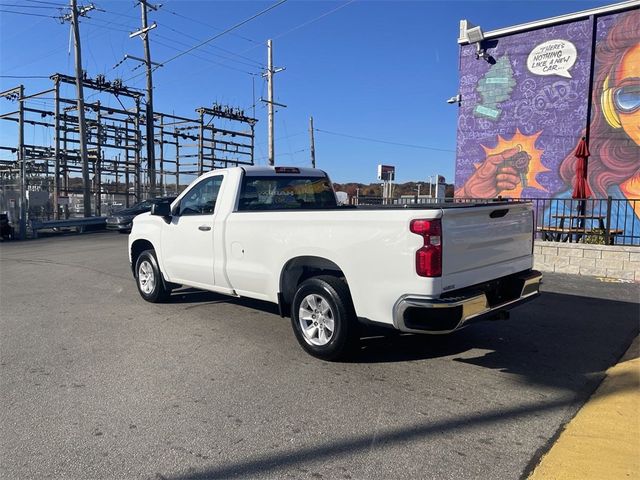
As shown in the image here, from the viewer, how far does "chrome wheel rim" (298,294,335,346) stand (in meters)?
4.75

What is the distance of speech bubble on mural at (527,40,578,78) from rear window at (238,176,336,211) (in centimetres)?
1014

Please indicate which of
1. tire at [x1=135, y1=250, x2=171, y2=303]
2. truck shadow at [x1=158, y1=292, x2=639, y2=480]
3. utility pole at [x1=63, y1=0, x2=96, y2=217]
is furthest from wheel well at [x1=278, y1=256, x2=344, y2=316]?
utility pole at [x1=63, y1=0, x2=96, y2=217]

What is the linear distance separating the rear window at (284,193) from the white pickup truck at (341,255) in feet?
0.05

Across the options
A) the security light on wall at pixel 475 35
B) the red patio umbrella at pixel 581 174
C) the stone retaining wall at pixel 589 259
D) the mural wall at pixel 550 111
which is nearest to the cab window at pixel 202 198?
the stone retaining wall at pixel 589 259

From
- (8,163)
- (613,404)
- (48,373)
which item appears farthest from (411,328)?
(8,163)

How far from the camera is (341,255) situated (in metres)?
4.54

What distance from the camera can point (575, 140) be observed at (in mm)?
13539

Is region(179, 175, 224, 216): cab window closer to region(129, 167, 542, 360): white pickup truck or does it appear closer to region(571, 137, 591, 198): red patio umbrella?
region(129, 167, 542, 360): white pickup truck

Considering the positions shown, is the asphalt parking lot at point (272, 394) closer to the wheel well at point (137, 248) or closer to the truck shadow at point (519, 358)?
the truck shadow at point (519, 358)

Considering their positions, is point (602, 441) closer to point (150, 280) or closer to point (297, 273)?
point (297, 273)

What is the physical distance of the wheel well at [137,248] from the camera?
768cm

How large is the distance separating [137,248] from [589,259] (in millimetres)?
8535

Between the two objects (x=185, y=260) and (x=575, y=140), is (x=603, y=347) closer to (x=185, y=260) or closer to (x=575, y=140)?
(x=185, y=260)

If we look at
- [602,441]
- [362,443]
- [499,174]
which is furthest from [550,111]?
[362,443]
